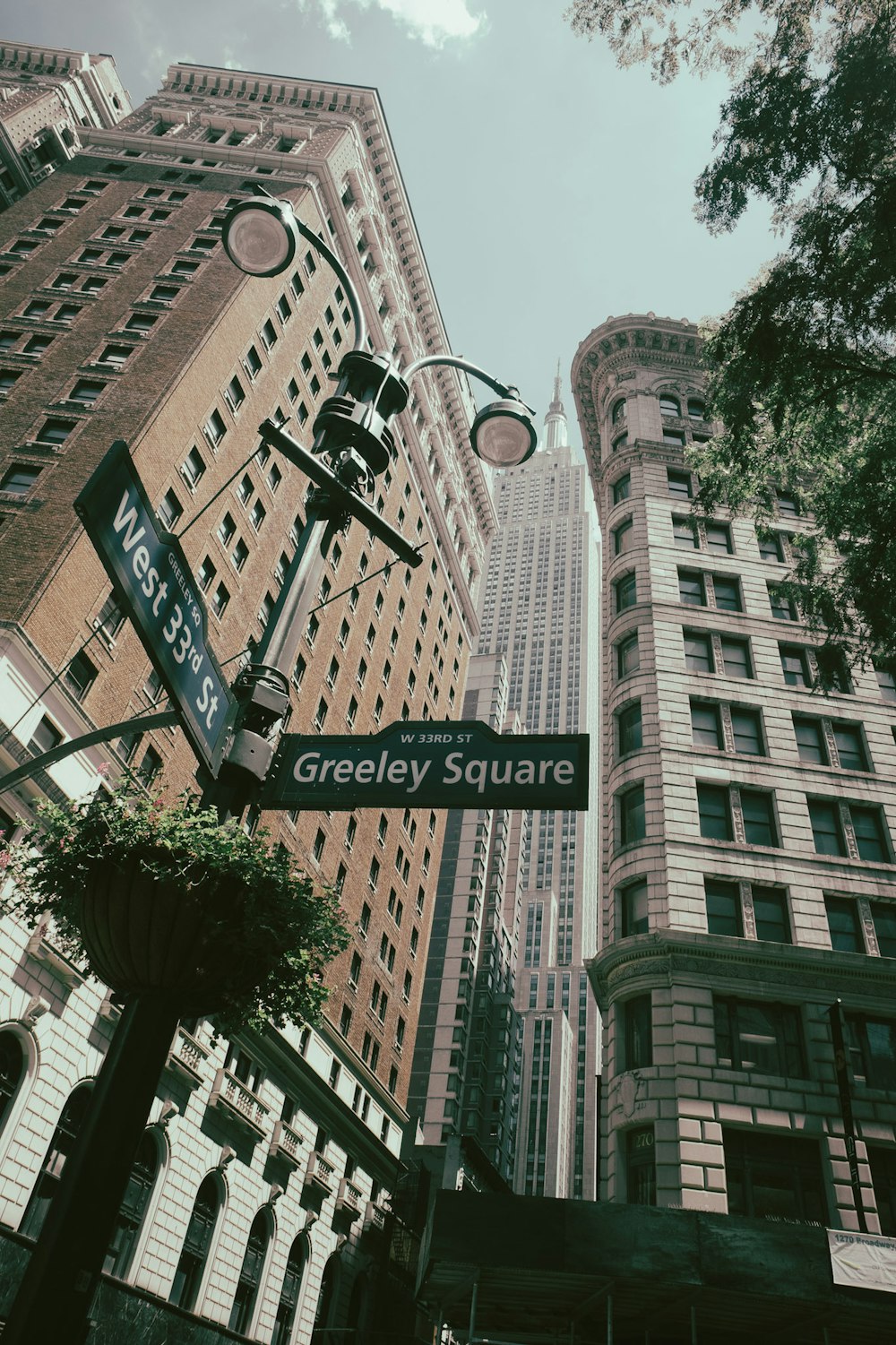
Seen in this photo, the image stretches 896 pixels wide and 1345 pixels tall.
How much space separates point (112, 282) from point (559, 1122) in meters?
146

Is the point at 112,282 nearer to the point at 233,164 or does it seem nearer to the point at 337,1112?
the point at 233,164

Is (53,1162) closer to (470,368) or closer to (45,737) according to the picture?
(45,737)

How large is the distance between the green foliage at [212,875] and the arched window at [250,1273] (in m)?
28.3

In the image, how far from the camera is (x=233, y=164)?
5428 centimetres

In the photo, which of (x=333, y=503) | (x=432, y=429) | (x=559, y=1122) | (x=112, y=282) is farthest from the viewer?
(x=559, y=1122)

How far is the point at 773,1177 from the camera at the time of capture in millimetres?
Answer: 21875

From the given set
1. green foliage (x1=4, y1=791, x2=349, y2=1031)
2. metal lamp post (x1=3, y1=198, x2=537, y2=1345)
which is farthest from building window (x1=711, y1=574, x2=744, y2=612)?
green foliage (x1=4, y1=791, x2=349, y2=1031)

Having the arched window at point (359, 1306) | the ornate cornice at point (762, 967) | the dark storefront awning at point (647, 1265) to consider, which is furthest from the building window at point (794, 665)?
the arched window at point (359, 1306)

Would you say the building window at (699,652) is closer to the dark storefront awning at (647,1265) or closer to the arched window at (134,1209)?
the dark storefront awning at (647,1265)

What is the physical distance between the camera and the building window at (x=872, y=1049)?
23391 millimetres

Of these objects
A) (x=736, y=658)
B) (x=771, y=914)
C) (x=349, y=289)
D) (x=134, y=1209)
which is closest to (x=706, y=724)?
(x=736, y=658)

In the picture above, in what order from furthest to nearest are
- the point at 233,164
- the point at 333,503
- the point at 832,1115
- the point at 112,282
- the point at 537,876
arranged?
the point at 537,876 < the point at 233,164 < the point at 112,282 < the point at 832,1115 < the point at 333,503

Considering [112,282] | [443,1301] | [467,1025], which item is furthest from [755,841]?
[467,1025]

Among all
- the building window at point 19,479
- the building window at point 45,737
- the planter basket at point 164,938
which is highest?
the building window at point 19,479
